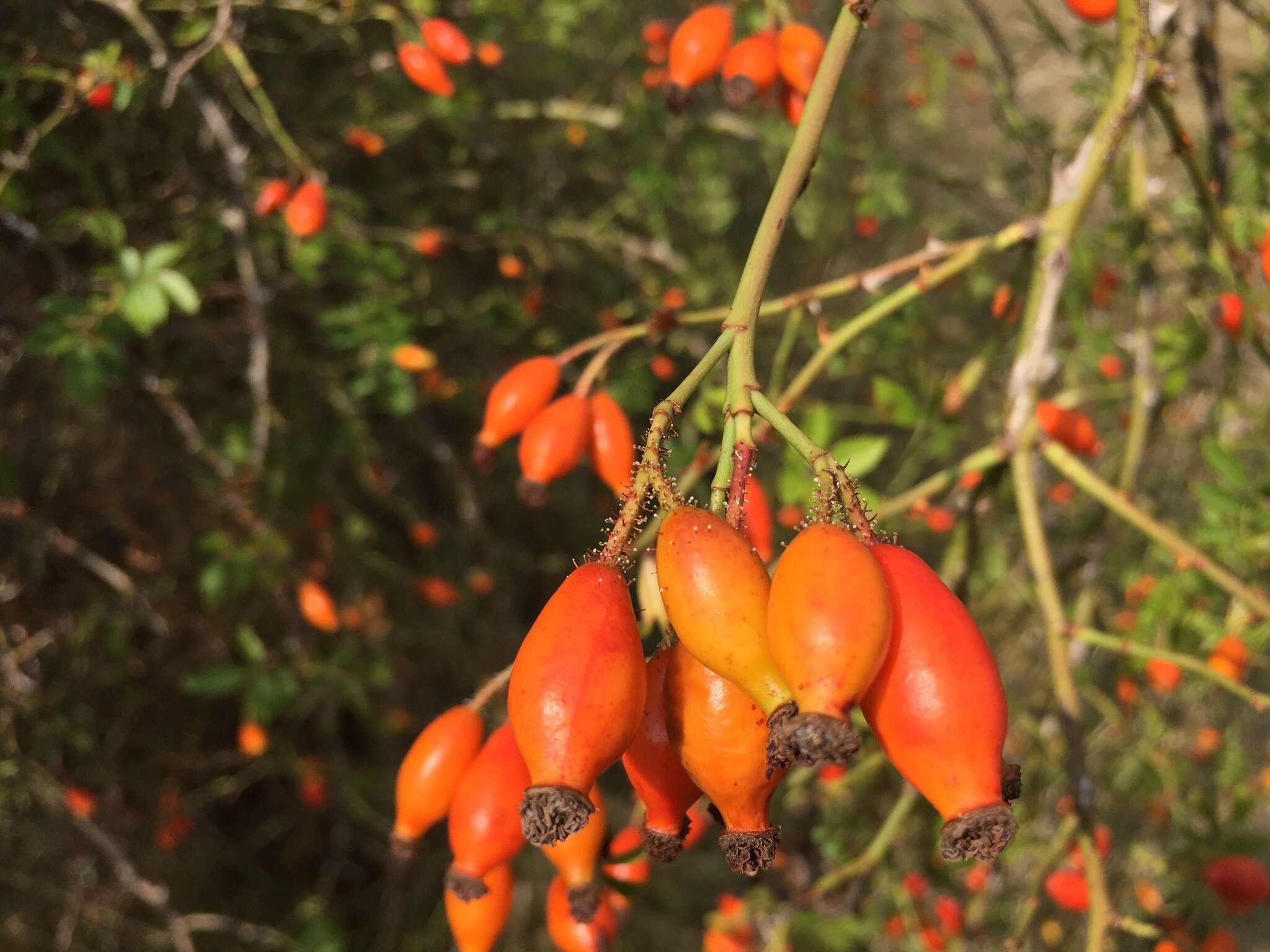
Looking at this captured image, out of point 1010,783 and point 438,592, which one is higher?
point 1010,783

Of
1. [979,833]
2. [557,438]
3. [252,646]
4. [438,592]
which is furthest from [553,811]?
[438,592]

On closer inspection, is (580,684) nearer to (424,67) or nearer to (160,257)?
(160,257)

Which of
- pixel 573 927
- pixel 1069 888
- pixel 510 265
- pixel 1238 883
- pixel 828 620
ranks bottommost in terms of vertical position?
pixel 1069 888

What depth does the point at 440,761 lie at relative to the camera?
105 cm

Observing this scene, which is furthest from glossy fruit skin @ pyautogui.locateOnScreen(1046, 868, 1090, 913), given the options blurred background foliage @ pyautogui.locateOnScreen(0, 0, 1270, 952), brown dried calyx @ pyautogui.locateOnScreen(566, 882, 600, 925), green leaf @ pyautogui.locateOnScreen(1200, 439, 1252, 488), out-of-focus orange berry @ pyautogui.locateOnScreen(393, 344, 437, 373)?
out-of-focus orange berry @ pyautogui.locateOnScreen(393, 344, 437, 373)

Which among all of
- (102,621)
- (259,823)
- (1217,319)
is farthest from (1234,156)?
(259,823)

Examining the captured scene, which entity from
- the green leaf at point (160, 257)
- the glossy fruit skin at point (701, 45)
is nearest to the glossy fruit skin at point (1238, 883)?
the glossy fruit skin at point (701, 45)

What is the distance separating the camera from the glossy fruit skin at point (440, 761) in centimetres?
105

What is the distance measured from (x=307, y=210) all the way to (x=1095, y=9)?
4.95 feet

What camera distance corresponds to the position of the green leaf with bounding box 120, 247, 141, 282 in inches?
69.9

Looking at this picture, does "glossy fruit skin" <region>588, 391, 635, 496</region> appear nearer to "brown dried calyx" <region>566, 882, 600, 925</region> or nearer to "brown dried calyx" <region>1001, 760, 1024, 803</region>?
"brown dried calyx" <region>566, 882, 600, 925</region>

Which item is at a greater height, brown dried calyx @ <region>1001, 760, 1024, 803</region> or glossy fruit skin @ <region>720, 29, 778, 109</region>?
glossy fruit skin @ <region>720, 29, 778, 109</region>

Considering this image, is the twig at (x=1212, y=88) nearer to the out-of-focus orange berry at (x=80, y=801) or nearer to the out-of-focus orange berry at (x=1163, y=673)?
the out-of-focus orange berry at (x=1163, y=673)

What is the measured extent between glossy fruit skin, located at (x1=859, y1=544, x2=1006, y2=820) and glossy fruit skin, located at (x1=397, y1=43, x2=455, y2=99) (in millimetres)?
1727
